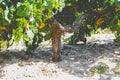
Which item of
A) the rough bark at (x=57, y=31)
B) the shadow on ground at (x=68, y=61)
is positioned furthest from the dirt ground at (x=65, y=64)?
the rough bark at (x=57, y=31)

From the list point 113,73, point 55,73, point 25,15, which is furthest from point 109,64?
point 25,15

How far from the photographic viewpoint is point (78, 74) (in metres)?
7.11

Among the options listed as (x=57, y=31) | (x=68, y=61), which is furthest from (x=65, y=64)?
(x=57, y=31)

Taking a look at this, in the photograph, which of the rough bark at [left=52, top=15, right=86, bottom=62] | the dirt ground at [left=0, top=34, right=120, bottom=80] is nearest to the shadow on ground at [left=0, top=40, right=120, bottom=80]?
the dirt ground at [left=0, top=34, right=120, bottom=80]

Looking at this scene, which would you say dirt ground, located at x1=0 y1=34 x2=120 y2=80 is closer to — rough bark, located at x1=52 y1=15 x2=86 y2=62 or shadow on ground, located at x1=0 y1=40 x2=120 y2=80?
shadow on ground, located at x1=0 y1=40 x2=120 y2=80

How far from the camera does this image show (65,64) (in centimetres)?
760

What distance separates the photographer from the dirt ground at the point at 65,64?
22.7ft

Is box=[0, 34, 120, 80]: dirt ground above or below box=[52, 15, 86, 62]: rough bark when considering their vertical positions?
below

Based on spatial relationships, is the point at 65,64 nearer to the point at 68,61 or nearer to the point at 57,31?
the point at 68,61

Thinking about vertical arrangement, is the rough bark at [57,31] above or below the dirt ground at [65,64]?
above

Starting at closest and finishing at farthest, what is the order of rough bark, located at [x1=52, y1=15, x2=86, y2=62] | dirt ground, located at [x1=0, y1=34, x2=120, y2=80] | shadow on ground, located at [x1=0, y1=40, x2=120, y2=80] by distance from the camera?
dirt ground, located at [x1=0, y1=34, x2=120, y2=80]
shadow on ground, located at [x1=0, y1=40, x2=120, y2=80]
rough bark, located at [x1=52, y1=15, x2=86, y2=62]

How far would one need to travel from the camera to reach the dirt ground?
6.92 meters

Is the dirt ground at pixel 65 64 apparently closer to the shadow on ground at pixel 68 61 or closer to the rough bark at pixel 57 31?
the shadow on ground at pixel 68 61

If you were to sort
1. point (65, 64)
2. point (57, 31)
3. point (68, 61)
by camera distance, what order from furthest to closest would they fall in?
1. point (68, 61)
2. point (65, 64)
3. point (57, 31)
